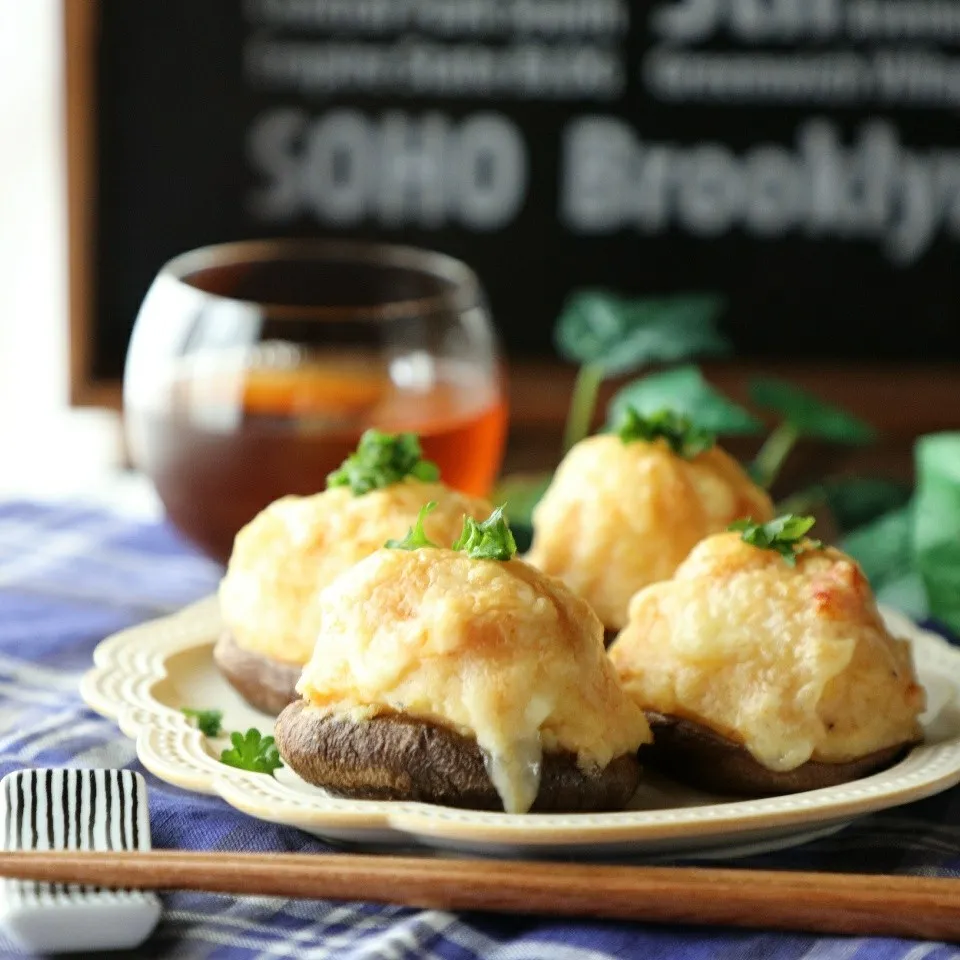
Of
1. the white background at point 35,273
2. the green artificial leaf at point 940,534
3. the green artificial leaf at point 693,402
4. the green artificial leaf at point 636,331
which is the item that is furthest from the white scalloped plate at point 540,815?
the white background at point 35,273

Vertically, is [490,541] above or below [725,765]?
above

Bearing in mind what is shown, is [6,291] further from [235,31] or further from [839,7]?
[839,7]

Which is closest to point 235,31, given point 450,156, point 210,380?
point 450,156

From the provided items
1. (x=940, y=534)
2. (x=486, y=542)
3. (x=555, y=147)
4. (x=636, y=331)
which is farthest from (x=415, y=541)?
(x=555, y=147)

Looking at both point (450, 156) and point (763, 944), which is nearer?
point (763, 944)

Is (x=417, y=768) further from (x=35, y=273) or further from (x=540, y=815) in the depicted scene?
(x=35, y=273)
